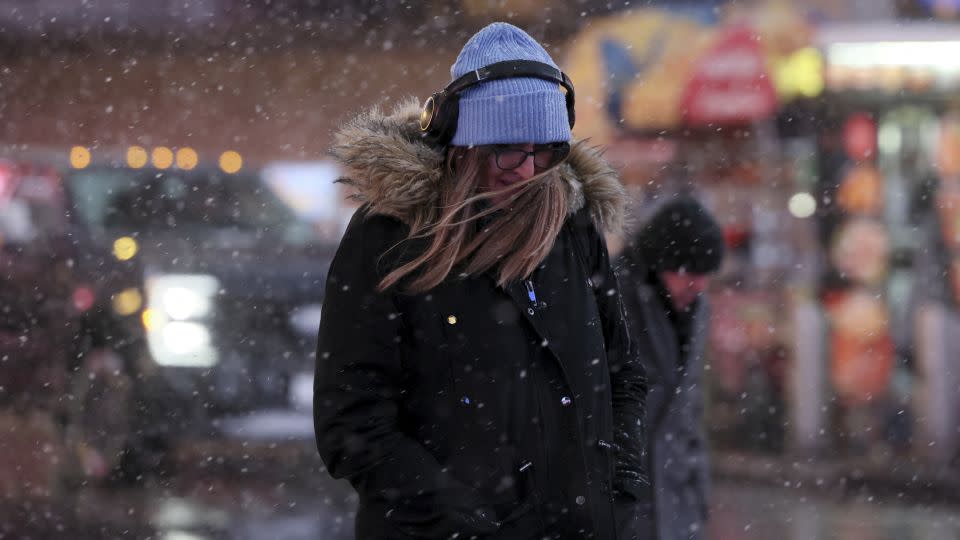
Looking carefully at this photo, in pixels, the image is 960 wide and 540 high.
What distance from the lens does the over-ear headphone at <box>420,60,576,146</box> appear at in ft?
8.16

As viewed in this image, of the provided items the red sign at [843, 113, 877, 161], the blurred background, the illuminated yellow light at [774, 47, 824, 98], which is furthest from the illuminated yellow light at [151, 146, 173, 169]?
the red sign at [843, 113, 877, 161]

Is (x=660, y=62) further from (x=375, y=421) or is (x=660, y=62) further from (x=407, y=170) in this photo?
(x=375, y=421)

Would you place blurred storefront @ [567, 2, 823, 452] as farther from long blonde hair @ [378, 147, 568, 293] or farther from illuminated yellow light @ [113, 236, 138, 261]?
long blonde hair @ [378, 147, 568, 293]

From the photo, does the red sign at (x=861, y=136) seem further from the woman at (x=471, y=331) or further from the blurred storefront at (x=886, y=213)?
the woman at (x=471, y=331)

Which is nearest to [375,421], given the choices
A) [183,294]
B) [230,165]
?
[183,294]

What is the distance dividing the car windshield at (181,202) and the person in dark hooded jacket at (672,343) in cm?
506

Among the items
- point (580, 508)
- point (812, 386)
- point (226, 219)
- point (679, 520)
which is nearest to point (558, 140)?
point (580, 508)

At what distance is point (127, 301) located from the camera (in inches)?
321

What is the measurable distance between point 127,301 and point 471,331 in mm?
6277

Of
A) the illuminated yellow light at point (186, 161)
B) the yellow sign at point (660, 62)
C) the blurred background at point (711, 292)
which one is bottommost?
the blurred background at point (711, 292)

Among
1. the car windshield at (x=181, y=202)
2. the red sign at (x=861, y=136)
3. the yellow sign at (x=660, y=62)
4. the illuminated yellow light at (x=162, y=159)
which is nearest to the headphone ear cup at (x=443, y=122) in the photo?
the car windshield at (x=181, y=202)

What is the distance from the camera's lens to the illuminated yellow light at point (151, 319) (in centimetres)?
815

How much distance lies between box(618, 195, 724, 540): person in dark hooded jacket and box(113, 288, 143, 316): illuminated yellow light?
489cm

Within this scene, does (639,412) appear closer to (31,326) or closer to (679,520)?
(679,520)
